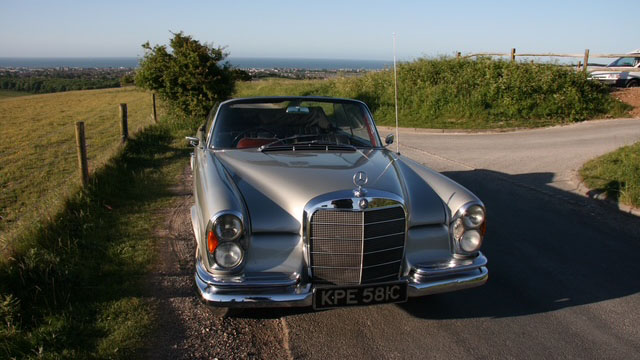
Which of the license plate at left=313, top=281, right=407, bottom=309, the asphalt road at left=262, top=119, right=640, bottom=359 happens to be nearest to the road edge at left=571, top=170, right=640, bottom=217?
the asphalt road at left=262, top=119, right=640, bottom=359

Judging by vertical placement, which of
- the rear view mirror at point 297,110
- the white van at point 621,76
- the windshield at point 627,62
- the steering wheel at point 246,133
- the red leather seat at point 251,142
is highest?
the windshield at point 627,62

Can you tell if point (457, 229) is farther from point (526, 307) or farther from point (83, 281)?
point (83, 281)

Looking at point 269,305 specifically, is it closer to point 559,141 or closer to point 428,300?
point 428,300

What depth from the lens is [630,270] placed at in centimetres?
488

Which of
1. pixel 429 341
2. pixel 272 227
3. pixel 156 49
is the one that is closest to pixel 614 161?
pixel 429 341

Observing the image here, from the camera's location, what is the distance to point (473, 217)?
3.73 metres

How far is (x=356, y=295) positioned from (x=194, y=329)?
1253 millimetres

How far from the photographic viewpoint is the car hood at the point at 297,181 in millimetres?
3455

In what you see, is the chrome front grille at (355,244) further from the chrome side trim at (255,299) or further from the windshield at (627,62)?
the windshield at (627,62)

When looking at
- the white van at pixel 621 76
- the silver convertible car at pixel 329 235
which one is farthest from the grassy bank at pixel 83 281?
the white van at pixel 621 76

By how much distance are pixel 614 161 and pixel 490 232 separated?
418 cm

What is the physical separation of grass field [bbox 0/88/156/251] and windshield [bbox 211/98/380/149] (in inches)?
85.2

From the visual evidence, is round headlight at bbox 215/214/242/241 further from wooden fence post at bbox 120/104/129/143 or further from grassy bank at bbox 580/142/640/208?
wooden fence post at bbox 120/104/129/143

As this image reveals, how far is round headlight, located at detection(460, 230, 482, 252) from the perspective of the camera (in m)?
3.69
